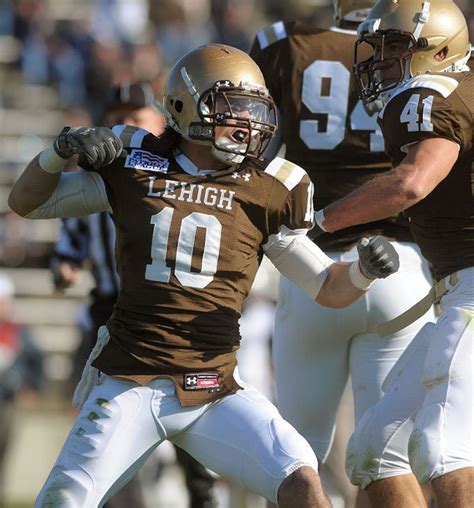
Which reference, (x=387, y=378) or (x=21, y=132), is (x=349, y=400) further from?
(x=21, y=132)

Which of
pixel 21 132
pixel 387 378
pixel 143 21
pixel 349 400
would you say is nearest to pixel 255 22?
pixel 143 21

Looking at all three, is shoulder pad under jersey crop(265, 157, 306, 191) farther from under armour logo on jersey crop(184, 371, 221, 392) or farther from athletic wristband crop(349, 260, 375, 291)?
under armour logo on jersey crop(184, 371, 221, 392)

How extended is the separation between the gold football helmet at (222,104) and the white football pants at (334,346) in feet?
3.05

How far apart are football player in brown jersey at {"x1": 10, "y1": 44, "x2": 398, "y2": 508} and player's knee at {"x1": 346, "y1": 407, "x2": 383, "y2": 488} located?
1.44 ft

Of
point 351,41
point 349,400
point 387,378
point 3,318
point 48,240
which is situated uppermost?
point 351,41

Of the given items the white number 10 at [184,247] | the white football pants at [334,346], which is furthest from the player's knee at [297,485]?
the white football pants at [334,346]

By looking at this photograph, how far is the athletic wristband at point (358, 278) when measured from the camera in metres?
3.96

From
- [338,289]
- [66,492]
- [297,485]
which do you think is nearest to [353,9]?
[338,289]

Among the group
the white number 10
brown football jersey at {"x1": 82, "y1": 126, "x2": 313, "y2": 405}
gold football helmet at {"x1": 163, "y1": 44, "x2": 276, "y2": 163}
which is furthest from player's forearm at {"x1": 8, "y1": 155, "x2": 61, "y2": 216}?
gold football helmet at {"x1": 163, "y1": 44, "x2": 276, "y2": 163}

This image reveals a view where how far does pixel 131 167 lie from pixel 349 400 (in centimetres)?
403

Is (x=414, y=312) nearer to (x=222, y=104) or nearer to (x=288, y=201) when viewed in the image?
(x=288, y=201)

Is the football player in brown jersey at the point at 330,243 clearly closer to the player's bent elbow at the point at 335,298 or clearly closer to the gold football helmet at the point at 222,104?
the player's bent elbow at the point at 335,298

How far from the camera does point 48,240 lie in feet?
42.3

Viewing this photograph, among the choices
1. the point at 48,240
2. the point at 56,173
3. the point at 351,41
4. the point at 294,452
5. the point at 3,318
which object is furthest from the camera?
the point at 48,240
